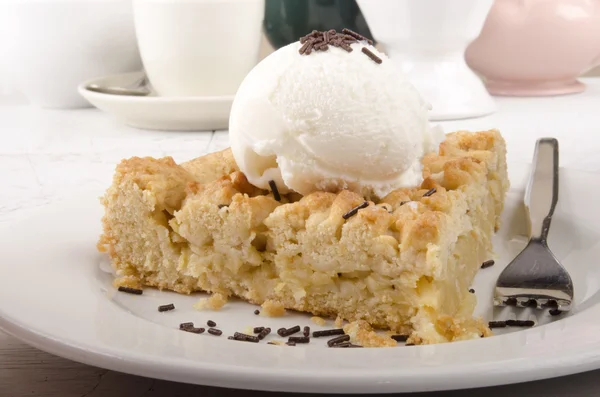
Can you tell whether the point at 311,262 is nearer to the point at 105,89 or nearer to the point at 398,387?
the point at 398,387

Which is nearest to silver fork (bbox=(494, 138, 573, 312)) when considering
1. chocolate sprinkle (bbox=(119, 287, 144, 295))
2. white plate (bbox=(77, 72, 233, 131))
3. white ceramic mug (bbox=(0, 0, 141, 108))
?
chocolate sprinkle (bbox=(119, 287, 144, 295))

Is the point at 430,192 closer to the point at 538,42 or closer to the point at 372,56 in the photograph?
the point at 372,56

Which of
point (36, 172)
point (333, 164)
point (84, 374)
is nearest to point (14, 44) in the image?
point (36, 172)

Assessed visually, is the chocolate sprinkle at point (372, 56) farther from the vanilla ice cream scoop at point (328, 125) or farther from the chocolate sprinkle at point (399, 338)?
the chocolate sprinkle at point (399, 338)

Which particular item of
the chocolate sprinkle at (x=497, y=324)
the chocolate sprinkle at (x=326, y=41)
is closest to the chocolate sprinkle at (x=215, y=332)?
the chocolate sprinkle at (x=497, y=324)

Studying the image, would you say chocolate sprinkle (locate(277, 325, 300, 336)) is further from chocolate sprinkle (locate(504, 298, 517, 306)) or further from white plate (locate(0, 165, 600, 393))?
chocolate sprinkle (locate(504, 298, 517, 306))

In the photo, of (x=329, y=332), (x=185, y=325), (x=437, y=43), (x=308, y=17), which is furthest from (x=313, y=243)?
(x=308, y=17)
